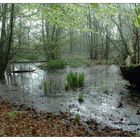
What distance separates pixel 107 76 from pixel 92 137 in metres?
3.87

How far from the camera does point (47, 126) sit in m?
4.45

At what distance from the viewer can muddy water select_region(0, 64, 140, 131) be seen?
5297 mm

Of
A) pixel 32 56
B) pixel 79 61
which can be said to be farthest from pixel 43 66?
pixel 79 61

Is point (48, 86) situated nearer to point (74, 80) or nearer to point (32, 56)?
point (74, 80)

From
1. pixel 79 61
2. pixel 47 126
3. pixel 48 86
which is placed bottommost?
pixel 47 126

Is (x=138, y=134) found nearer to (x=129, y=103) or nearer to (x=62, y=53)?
(x=129, y=103)

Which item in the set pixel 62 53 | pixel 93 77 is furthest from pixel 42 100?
pixel 93 77

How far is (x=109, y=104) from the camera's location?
6055 millimetres

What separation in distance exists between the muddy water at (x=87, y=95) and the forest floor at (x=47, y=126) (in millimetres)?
286

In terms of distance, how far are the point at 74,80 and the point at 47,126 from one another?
8.35ft

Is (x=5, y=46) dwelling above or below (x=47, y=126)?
above

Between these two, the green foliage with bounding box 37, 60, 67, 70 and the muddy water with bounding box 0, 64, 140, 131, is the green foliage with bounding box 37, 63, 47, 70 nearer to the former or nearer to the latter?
the green foliage with bounding box 37, 60, 67, 70

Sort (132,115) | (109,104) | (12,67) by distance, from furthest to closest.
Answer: (12,67) < (109,104) < (132,115)

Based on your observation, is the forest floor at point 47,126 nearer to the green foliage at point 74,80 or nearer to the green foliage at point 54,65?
the green foliage at point 54,65
